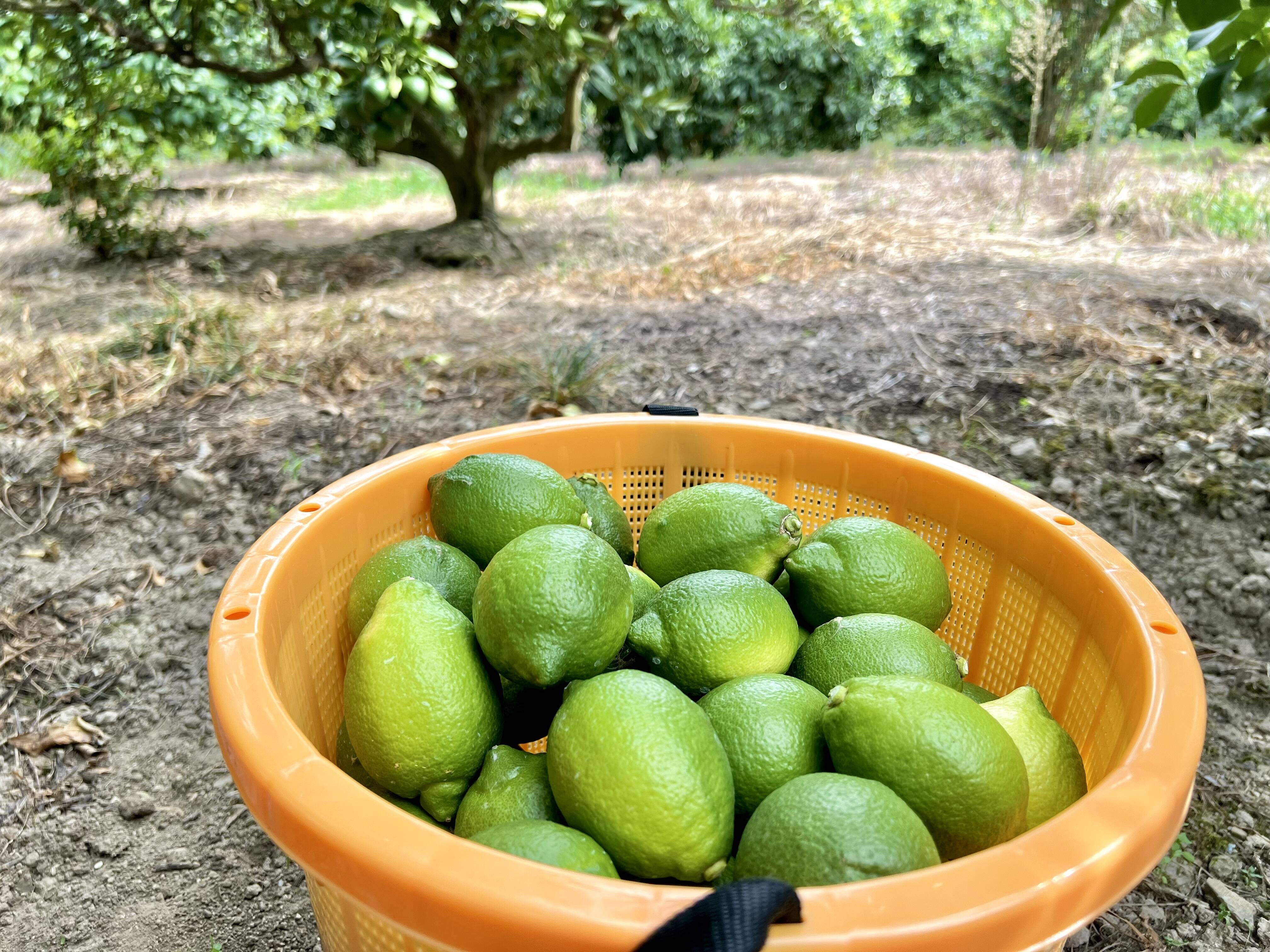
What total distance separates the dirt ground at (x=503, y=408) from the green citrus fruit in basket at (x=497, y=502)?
2.65 ft

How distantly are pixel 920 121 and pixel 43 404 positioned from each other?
14.6m

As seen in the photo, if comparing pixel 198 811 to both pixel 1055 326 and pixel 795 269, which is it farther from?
pixel 795 269

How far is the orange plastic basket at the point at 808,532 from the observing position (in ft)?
2.44

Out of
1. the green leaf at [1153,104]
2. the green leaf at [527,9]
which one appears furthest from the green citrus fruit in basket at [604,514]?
the green leaf at [527,9]

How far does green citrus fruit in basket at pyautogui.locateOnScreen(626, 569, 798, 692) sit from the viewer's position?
4.36 ft

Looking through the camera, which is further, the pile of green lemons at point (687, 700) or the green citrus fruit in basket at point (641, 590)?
the green citrus fruit in basket at point (641, 590)

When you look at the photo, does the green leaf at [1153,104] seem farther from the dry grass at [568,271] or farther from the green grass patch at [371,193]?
the green grass patch at [371,193]

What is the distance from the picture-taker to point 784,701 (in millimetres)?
1220

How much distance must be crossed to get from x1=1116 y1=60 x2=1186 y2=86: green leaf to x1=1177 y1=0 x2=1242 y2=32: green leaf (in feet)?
0.30

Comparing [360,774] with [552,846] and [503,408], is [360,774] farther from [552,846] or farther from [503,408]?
[503,408]

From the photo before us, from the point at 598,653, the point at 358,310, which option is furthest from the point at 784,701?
the point at 358,310

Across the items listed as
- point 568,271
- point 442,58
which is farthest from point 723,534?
point 568,271

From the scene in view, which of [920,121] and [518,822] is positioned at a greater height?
[920,121]

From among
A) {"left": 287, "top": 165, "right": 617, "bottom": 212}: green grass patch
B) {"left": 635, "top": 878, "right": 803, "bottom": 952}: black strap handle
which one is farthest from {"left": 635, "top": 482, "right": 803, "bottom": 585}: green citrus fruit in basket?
{"left": 287, "top": 165, "right": 617, "bottom": 212}: green grass patch
